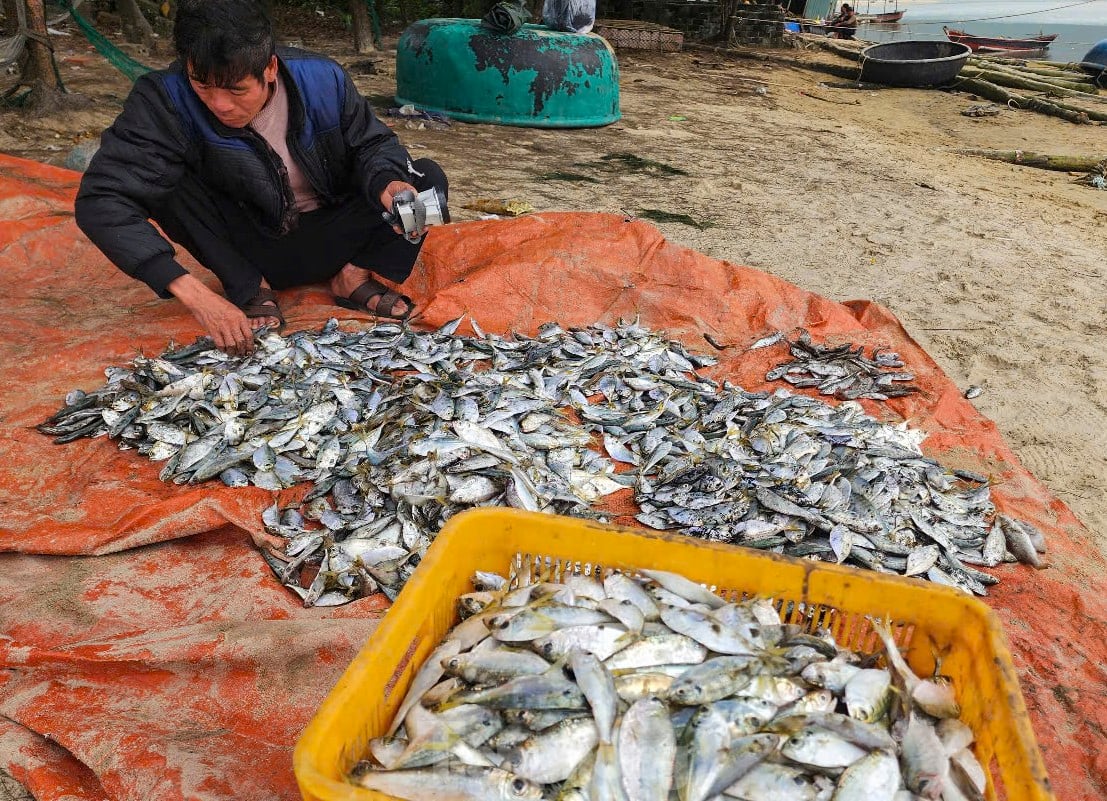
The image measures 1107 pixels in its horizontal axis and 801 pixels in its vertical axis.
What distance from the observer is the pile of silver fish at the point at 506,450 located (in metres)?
2.44

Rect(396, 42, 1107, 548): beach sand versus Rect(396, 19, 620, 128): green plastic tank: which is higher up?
Rect(396, 19, 620, 128): green plastic tank

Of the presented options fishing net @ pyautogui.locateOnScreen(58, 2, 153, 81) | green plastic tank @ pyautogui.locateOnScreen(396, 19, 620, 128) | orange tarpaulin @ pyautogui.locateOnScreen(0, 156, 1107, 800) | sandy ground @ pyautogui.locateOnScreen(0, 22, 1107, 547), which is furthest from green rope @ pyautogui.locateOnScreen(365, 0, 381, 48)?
orange tarpaulin @ pyautogui.locateOnScreen(0, 156, 1107, 800)

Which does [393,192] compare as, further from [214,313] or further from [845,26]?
[845,26]

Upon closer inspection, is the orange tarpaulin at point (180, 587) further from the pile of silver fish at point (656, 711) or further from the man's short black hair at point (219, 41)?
the man's short black hair at point (219, 41)

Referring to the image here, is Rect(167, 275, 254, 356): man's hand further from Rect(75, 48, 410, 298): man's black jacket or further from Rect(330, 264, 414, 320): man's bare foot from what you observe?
Rect(330, 264, 414, 320): man's bare foot

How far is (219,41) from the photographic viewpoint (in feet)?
8.83

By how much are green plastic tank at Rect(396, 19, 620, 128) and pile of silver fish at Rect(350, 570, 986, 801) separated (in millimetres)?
8240

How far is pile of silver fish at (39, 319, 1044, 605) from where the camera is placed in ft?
8.02

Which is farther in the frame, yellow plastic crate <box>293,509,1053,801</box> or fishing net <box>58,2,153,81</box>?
fishing net <box>58,2,153,81</box>

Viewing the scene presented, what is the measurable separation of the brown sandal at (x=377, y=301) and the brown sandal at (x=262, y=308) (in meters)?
0.37

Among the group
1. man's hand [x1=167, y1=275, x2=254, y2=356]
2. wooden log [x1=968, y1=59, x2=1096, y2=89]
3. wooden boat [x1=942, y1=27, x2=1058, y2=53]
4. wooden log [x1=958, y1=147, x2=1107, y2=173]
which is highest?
wooden boat [x1=942, y1=27, x2=1058, y2=53]

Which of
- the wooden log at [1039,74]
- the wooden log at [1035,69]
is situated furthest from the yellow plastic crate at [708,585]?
the wooden log at [1035,69]

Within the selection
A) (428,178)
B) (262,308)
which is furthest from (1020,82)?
(262,308)

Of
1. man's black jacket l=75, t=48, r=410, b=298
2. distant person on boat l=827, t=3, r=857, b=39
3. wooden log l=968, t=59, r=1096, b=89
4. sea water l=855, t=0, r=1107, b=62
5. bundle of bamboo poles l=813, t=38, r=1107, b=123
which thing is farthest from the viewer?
sea water l=855, t=0, r=1107, b=62
